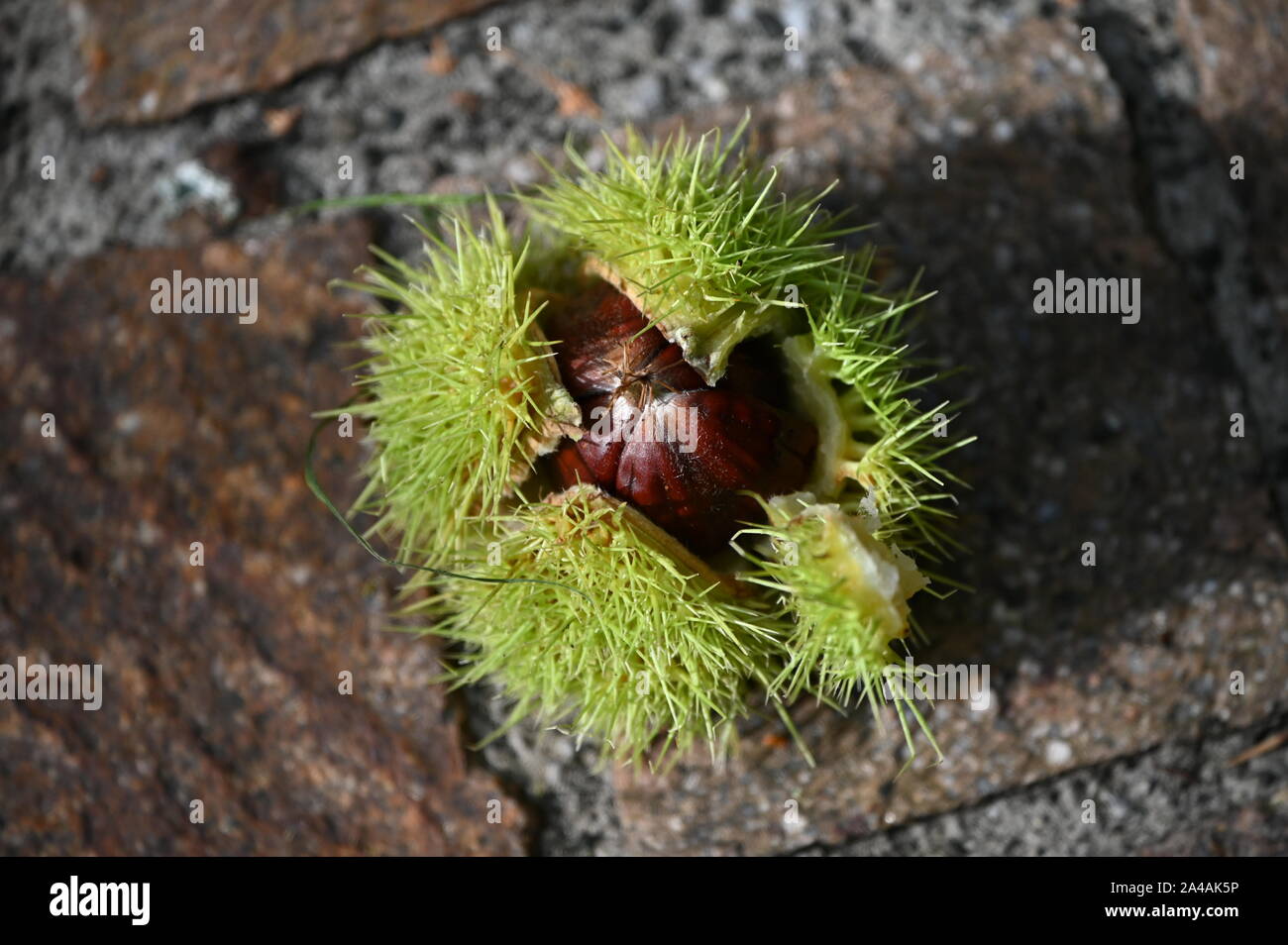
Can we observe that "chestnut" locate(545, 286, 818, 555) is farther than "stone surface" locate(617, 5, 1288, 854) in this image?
No

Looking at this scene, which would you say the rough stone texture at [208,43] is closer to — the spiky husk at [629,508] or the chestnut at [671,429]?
the spiky husk at [629,508]

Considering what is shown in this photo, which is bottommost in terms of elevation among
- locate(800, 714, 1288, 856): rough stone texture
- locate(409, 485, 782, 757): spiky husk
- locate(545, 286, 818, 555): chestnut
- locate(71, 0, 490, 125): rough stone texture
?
locate(800, 714, 1288, 856): rough stone texture

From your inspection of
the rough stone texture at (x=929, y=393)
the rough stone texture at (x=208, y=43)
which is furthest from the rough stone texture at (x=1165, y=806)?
the rough stone texture at (x=208, y=43)

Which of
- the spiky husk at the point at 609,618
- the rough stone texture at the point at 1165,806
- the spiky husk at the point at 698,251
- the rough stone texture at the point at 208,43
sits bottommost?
the rough stone texture at the point at 1165,806

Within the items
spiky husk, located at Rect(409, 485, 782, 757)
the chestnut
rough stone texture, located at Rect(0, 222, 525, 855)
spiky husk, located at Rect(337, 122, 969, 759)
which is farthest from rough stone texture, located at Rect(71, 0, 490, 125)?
spiky husk, located at Rect(409, 485, 782, 757)

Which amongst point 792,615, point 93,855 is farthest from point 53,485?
point 792,615

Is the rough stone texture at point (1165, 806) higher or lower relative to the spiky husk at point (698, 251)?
lower

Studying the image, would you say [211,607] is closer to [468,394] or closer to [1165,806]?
[468,394]

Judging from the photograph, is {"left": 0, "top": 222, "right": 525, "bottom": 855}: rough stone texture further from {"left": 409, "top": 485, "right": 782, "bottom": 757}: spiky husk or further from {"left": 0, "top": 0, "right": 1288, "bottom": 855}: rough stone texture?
{"left": 409, "top": 485, "right": 782, "bottom": 757}: spiky husk
